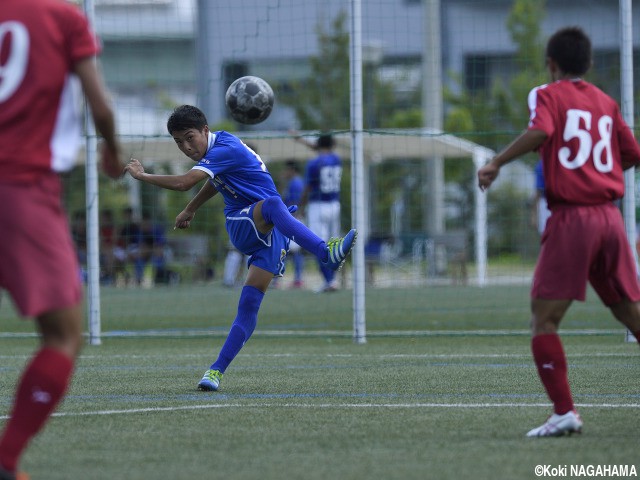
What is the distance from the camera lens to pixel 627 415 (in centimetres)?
638

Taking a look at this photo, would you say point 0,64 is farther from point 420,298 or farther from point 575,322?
point 420,298

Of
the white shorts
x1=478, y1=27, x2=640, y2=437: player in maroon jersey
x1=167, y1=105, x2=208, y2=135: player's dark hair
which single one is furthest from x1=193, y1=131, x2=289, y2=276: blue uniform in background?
the white shorts

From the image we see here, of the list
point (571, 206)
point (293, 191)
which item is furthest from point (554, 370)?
point (293, 191)

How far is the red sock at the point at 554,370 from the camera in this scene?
5711 mm

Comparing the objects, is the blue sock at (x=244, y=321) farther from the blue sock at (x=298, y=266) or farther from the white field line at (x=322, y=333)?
the blue sock at (x=298, y=266)

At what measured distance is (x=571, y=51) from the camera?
19.0 feet

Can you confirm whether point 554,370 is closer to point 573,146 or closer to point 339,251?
point 573,146

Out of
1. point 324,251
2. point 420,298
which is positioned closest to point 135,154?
point 420,298

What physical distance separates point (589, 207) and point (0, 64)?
9.20 feet

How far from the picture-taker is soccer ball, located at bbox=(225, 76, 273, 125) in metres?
9.82

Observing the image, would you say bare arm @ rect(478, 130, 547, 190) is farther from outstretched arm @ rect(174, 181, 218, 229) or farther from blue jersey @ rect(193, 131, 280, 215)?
outstretched arm @ rect(174, 181, 218, 229)

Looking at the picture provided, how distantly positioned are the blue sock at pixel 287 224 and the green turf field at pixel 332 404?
951mm

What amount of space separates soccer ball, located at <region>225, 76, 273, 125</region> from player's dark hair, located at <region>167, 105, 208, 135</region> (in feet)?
5.17

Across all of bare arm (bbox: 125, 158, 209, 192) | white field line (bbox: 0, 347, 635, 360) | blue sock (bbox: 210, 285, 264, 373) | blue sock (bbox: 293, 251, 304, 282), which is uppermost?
bare arm (bbox: 125, 158, 209, 192)
